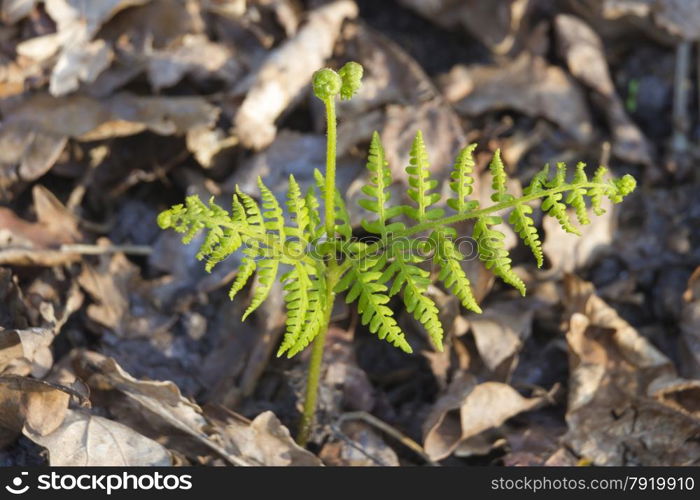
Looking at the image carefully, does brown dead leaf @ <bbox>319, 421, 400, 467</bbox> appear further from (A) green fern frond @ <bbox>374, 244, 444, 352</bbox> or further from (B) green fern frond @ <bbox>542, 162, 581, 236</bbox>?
(B) green fern frond @ <bbox>542, 162, 581, 236</bbox>

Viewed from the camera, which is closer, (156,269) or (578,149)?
(156,269)

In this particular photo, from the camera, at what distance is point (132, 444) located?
9.45 ft

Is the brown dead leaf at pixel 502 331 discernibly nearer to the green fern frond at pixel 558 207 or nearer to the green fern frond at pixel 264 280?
the green fern frond at pixel 558 207

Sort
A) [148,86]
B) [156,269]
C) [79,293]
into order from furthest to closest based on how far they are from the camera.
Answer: [148,86]
[156,269]
[79,293]

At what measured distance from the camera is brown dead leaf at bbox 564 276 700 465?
3225 mm

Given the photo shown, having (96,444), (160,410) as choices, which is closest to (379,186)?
(160,410)

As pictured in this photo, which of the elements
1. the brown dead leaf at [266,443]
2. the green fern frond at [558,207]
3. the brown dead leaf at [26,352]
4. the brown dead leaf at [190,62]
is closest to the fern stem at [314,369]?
the brown dead leaf at [266,443]

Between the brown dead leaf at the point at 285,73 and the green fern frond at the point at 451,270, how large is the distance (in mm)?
1654

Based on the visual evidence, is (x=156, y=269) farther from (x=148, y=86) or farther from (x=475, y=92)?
(x=475, y=92)

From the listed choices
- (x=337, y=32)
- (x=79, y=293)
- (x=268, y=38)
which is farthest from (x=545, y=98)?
(x=79, y=293)

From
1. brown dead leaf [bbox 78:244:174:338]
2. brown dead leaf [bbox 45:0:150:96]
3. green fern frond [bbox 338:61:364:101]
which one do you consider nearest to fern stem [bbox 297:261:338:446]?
→ green fern frond [bbox 338:61:364:101]

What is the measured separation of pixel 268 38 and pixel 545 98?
1.58 m

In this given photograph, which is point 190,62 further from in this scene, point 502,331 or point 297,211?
point 502,331

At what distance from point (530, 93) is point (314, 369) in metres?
2.16
